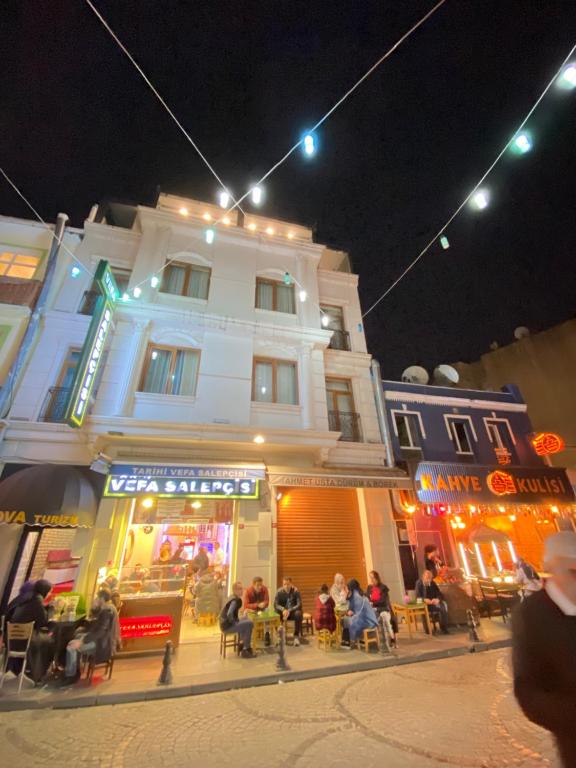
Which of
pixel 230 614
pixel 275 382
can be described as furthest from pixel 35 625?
pixel 275 382

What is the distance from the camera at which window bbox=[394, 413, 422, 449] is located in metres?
15.1

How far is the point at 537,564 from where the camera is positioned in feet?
55.7

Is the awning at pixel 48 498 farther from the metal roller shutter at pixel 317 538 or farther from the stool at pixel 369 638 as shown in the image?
the stool at pixel 369 638

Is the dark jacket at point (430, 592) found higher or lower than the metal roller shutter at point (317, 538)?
lower

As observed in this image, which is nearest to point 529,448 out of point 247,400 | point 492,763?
point 247,400

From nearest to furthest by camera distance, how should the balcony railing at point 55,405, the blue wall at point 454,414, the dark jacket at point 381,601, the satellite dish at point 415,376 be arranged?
the dark jacket at point 381,601
the balcony railing at point 55,405
the blue wall at point 454,414
the satellite dish at point 415,376

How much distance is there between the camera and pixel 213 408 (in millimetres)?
11258

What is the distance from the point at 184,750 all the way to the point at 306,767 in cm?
159

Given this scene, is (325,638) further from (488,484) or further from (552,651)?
(488,484)

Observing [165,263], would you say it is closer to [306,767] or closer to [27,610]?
[27,610]

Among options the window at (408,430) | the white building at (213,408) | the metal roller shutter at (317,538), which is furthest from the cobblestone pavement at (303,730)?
the window at (408,430)

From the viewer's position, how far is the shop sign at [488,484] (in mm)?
12953

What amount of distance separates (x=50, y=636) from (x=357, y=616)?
6629mm

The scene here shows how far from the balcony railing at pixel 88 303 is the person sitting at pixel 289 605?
37.5 feet
